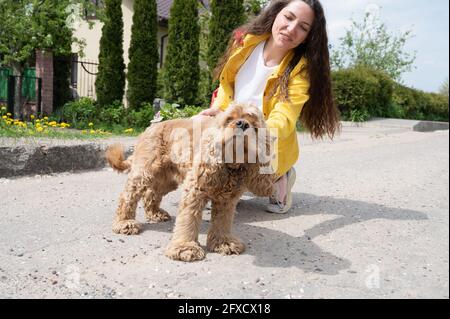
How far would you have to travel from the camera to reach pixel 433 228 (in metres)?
3.98

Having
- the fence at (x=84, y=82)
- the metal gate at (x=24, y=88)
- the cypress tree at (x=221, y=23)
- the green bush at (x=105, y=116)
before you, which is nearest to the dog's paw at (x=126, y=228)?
the green bush at (x=105, y=116)

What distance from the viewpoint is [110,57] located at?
12234 mm

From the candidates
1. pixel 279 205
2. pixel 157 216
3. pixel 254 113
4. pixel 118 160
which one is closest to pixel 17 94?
pixel 118 160

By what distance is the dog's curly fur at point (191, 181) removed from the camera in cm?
287

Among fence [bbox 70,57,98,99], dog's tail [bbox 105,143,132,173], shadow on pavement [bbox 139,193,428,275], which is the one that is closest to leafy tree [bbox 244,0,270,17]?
fence [bbox 70,57,98,99]

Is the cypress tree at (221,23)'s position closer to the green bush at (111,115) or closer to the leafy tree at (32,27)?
the green bush at (111,115)

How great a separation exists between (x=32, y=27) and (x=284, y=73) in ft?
27.7

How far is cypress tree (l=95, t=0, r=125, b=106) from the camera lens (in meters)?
12.2

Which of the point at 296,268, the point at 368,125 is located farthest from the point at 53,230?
the point at 368,125

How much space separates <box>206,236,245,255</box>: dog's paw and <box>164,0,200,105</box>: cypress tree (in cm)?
963

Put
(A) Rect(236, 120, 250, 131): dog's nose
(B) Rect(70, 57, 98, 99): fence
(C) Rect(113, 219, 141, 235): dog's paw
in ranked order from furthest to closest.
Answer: (B) Rect(70, 57, 98, 99): fence < (C) Rect(113, 219, 141, 235): dog's paw < (A) Rect(236, 120, 250, 131): dog's nose

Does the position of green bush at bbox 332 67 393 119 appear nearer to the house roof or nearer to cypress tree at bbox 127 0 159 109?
the house roof

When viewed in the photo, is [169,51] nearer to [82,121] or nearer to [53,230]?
[82,121]

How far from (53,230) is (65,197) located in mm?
1040
